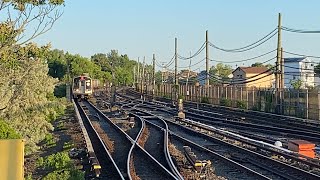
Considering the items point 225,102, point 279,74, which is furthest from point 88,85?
point 279,74

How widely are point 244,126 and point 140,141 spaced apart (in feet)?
29.2

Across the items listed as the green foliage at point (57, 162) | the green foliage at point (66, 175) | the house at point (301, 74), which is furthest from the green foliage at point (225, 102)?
the green foliage at point (66, 175)

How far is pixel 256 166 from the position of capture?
16.2 metres

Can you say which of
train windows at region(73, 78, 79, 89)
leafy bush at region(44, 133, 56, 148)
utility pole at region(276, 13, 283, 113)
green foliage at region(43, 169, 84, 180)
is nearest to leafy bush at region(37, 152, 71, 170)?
green foliage at region(43, 169, 84, 180)

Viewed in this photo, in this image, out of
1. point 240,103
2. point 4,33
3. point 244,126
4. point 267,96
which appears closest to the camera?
point 4,33

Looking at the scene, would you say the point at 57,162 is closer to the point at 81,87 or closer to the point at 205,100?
the point at 205,100

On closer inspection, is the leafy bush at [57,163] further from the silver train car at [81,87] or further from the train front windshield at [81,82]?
the silver train car at [81,87]

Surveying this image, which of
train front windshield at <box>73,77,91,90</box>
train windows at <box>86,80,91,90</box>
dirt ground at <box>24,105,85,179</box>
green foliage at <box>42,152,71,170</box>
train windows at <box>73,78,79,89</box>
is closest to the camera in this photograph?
green foliage at <box>42,152,71,170</box>

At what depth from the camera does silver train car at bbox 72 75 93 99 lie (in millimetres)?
71375

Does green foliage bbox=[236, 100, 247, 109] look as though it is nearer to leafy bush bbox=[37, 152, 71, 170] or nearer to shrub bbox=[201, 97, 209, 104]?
shrub bbox=[201, 97, 209, 104]

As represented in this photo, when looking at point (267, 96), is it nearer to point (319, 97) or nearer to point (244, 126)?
point (319, 97)

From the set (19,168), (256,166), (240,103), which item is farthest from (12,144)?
(240,103)

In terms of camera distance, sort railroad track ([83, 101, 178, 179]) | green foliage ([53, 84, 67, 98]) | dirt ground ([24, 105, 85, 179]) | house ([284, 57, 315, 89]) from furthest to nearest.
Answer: house ([284, 57, 315, 89]) < green foliage ([53, 84, 67, 98]) < dirt ground ([24, 105, 85, 179]) < railroad track ([83, 101, 178, 179])

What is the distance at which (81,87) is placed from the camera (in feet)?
236
